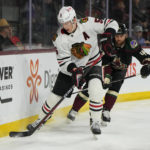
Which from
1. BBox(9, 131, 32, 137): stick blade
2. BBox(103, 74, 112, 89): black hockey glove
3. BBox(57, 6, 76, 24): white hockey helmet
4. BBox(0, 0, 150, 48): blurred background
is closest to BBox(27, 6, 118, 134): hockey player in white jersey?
BBox(57, 6, 76, 24): white hockey helmet

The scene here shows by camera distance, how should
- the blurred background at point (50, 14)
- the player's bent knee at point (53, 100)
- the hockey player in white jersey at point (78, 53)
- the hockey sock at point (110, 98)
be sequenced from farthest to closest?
1. the blurred background at point (50, 14)
2. the hockey sock at point (110, 98)
3. the player's bent knee at point (53, 100)
4. the hockey player in white jersey at point (78, 53)

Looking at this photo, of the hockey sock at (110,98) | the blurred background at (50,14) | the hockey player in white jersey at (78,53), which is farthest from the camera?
the blurred background at (50,14)

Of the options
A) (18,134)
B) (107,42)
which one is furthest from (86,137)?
(107,42)

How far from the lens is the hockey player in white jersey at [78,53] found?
3.62 meters

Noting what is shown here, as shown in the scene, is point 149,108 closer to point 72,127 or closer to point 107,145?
point 72,127

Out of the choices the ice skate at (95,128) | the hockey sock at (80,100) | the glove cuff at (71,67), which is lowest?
the ice skate at (95,128)

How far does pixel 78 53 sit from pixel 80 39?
0.39ft

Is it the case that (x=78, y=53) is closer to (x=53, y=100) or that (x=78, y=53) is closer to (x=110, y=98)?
(x=53, y=100)

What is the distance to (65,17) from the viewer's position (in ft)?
11.6

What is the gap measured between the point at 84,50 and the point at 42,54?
91 centimetres

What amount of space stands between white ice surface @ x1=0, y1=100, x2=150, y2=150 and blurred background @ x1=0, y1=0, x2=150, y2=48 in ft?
4.31

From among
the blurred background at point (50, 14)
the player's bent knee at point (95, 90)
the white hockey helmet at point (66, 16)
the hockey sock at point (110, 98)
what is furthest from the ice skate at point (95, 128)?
the blurred background at point (50, 14)

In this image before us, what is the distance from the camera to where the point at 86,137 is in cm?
385

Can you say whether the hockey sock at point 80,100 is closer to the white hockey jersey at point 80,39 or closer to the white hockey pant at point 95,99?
the white hockey jersey at point 80,39
